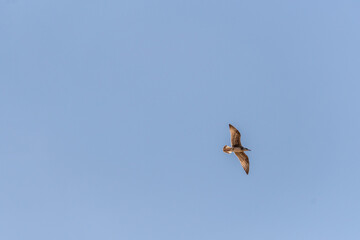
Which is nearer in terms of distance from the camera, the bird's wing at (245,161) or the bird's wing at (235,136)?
the bird's wing at (235,136)

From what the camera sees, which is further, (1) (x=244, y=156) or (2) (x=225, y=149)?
(1) (x=244, y=156)

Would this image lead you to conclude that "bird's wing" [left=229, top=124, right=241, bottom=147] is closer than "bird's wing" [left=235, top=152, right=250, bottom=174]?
Yes

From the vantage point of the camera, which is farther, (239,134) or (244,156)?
(244,156)

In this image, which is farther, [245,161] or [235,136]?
[245,161]

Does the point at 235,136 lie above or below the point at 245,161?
above
